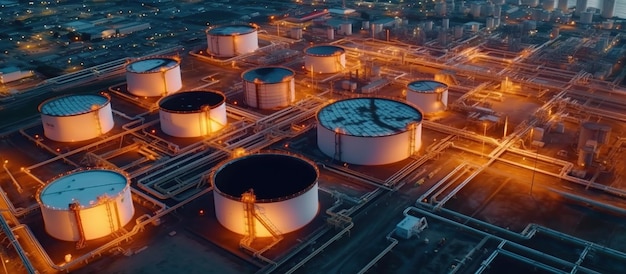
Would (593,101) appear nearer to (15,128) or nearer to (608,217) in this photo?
(608,217)

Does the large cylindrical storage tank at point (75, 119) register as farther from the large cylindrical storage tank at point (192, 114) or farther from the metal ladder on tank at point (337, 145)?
the metal ladder on tank at point (337, 145)

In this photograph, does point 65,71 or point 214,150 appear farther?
point 65,71

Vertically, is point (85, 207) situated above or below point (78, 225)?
above

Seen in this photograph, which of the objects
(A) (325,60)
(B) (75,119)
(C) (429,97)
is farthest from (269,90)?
(B) (75,119)

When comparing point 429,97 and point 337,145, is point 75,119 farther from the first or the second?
point 429,97

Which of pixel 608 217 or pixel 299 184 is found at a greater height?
pixel 299 184

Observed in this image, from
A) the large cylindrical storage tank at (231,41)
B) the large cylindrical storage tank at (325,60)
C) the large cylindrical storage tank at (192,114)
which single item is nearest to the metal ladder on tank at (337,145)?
the large cylindrical storage tank at (192,114)

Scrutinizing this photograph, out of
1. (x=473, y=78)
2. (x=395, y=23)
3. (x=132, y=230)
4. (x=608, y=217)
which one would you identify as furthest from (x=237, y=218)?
(x=395, y=23)
